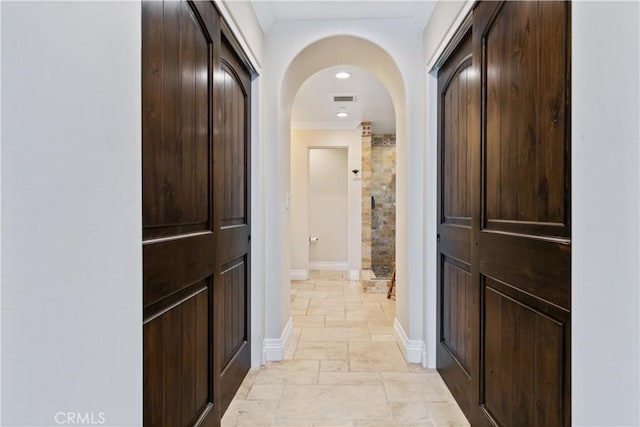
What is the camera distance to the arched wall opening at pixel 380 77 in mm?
2709

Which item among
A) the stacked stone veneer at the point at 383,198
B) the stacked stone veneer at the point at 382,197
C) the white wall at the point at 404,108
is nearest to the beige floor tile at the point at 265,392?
the white wall at the point at 404,108

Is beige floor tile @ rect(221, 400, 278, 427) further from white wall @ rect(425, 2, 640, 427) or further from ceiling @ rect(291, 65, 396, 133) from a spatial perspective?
ceiling @ rect(291, 65, 396, 133)

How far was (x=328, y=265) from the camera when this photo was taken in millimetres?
7121

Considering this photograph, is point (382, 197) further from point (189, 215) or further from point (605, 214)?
point (605, 214)

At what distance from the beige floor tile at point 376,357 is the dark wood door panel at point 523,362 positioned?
98 cm

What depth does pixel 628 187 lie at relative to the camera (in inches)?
27.5

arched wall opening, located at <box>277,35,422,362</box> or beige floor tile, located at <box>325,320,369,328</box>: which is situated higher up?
arched wall opening, located at <box>277,35,422,362</box>

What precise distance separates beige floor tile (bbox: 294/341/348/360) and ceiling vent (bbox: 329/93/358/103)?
300cm

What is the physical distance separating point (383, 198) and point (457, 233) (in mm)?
4897

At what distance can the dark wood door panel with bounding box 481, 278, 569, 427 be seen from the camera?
3.49ft

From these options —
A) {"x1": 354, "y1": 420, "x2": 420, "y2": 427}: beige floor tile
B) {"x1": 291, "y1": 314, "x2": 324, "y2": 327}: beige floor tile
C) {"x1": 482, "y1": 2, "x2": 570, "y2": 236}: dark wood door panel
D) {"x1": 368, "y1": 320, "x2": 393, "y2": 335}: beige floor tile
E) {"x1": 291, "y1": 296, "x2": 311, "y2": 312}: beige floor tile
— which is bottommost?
{"x1": 291, "y1": 296, "x2": 311, "y2": 312}: beige floor tile

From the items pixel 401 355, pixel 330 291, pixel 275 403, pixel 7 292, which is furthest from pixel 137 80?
pixel 330 291

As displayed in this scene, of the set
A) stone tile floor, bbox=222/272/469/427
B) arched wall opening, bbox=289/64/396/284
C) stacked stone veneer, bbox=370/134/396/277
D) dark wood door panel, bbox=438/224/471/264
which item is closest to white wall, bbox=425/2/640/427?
dark wood door panel, bbox=438/224/471/264

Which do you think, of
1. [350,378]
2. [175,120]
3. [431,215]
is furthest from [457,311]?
[175,120]
